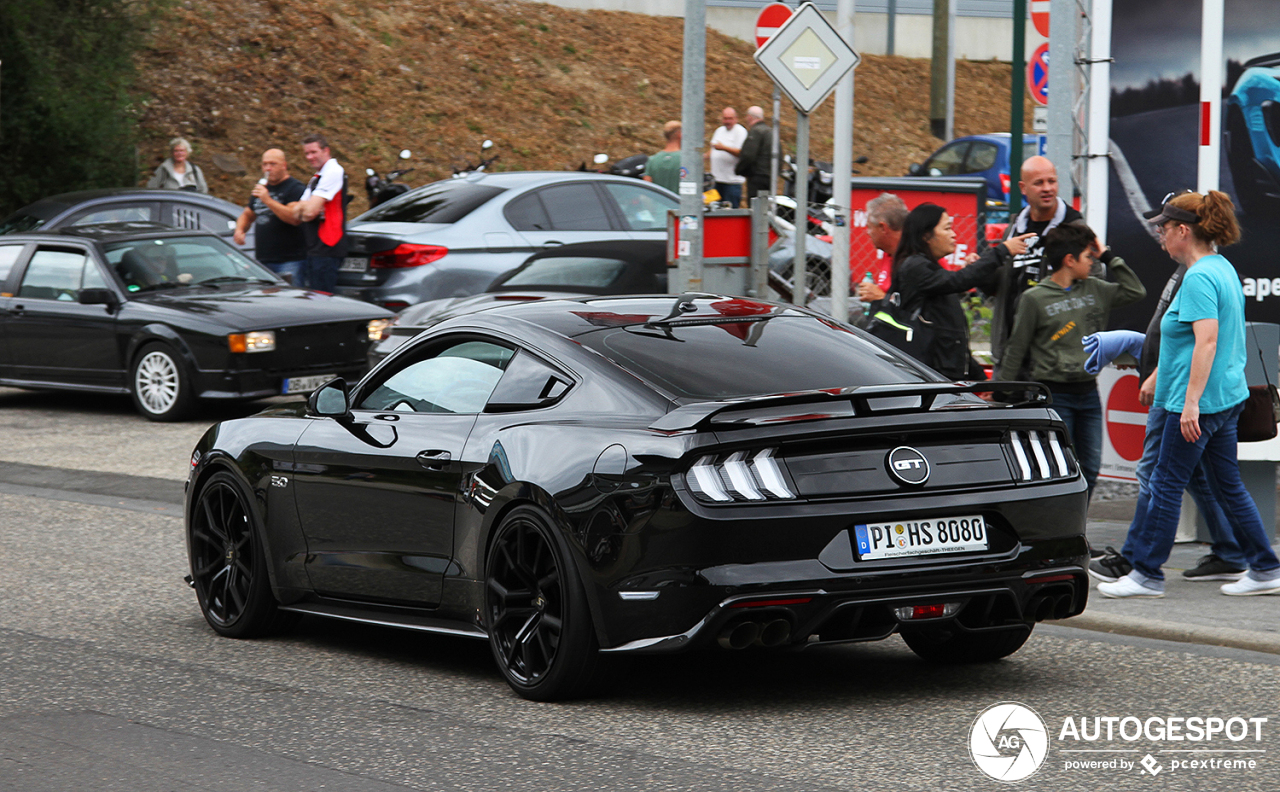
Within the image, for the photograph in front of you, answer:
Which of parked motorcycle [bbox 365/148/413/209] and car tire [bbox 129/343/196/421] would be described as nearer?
car tire [bbox 129/343/196/421]

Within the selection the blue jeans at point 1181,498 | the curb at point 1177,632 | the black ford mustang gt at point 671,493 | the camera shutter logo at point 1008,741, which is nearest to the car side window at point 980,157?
the blue jeans at point 1181,498

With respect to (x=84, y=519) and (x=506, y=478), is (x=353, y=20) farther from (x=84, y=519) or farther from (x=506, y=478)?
(x=506, y=478)

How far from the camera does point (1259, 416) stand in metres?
7.93

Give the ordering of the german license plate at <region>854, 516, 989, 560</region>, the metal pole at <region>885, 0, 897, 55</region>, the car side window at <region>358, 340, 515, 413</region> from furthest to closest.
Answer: the metal pole at <region>885, 0, 897, 55</region>
the car side window at <region>358, 340, 515, 413</region>
the german license plate at <region>854, 516, 989, 560</region>

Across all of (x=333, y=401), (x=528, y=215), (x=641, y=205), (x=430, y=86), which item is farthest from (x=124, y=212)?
(x=430, y=86)

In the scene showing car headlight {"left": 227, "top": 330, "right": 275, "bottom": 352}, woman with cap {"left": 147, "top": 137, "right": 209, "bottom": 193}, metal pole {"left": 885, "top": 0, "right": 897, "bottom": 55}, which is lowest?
car headlight {"left": 227, "top": 330, "right": 275, "bottom": 352}

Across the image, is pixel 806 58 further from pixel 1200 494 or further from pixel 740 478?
pixel 740 478

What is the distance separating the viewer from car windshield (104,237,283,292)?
1509 cm

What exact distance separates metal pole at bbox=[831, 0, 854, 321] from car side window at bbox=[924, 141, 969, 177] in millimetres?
13140

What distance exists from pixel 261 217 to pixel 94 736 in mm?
11717

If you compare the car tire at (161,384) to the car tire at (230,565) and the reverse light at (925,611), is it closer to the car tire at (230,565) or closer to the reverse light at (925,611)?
the car tire at (230,565)

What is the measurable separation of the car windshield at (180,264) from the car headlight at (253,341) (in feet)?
4.56

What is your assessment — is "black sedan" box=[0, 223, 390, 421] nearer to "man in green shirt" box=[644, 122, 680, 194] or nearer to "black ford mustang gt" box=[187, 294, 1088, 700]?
"man in green shirt" box=[644, 122, 680, 194]

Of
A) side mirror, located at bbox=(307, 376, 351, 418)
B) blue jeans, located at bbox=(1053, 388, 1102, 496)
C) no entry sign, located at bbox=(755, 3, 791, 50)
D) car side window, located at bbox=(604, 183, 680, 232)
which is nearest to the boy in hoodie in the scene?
blue jeans, located at bbox=(1053, 388, 1102, 496)
